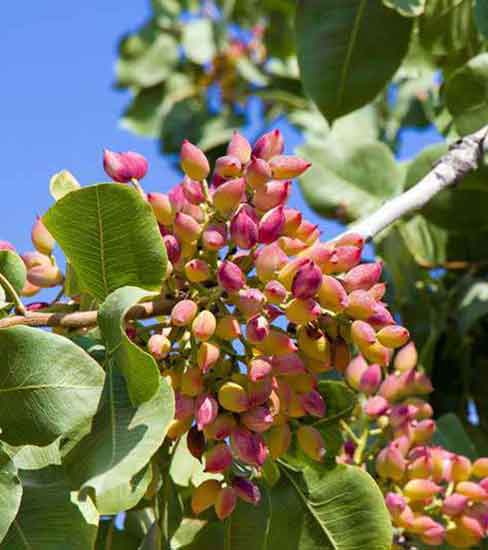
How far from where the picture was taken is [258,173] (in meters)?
1.16

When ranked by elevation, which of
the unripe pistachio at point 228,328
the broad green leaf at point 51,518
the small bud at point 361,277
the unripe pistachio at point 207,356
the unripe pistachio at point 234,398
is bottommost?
the broad green leaf at point 51,518

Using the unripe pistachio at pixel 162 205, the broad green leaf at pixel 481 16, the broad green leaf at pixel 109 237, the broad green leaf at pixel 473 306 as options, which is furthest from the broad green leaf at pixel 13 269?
the broad green leaf at pixel 473 306

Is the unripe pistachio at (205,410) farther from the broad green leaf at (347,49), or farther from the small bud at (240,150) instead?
the broad green leaf at (347,49)

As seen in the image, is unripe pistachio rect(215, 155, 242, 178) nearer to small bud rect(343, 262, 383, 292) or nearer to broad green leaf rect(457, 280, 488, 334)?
small bud rect(343, 262, 383, 292)

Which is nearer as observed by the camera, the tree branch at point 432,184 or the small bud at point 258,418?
the small bud at point 258,418

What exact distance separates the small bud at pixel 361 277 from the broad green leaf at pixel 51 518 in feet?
1.19

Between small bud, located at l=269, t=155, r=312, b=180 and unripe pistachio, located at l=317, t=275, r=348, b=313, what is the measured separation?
0.49 ft

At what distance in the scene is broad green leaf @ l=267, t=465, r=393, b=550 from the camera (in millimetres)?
1244

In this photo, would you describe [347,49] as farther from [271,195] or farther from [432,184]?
[271,195]

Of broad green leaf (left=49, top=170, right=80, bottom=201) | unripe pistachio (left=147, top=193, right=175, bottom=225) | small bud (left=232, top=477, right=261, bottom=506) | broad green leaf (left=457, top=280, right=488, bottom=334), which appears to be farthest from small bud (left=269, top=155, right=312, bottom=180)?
broad green leaf (left=457, top=280, right=488, bottom=334)

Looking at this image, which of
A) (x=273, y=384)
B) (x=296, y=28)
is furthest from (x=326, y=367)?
(x=296, y=28)

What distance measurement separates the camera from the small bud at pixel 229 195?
3.75ft

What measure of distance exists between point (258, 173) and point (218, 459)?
0.32 m

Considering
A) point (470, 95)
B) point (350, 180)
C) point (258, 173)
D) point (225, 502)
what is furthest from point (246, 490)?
point (350, 180)
